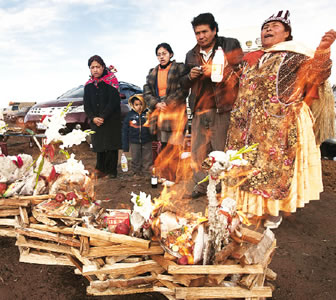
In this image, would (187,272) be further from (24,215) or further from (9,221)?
(9,221)

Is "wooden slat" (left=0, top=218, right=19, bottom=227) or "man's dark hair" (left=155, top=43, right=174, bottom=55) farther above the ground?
"man's dark hair" (left=155, top=43, right=174, bottom=55)

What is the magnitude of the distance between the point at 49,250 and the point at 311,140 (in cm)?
300

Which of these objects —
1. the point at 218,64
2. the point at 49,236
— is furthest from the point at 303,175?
the point at 49,236

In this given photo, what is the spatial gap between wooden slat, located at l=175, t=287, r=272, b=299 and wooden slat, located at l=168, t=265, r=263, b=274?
133mm

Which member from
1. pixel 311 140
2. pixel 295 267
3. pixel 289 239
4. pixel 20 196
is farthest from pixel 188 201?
pixel 20 196

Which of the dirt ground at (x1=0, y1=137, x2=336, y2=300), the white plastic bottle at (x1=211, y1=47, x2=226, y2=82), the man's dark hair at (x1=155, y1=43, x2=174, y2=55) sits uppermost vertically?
the man's dark hair at (x1=155, y1=43, x2=174, y2=55)

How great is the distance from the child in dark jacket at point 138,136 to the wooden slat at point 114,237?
3.19 metres

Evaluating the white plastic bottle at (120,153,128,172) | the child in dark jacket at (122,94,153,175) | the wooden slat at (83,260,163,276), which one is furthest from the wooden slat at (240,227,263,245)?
the white plastic bottle at (120,153,128,172)

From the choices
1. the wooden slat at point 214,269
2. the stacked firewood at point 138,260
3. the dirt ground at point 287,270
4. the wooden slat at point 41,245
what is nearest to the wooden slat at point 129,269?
the stacked firewood at point 138,260

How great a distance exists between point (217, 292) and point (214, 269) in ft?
0.56

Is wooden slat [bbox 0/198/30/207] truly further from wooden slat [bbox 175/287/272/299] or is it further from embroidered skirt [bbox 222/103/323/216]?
embroidered skirt [bbox 222/103/323/216]

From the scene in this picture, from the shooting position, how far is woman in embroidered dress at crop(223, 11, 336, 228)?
2629mm

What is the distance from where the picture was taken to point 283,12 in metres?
2.66

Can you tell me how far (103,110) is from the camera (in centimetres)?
Result: 502
